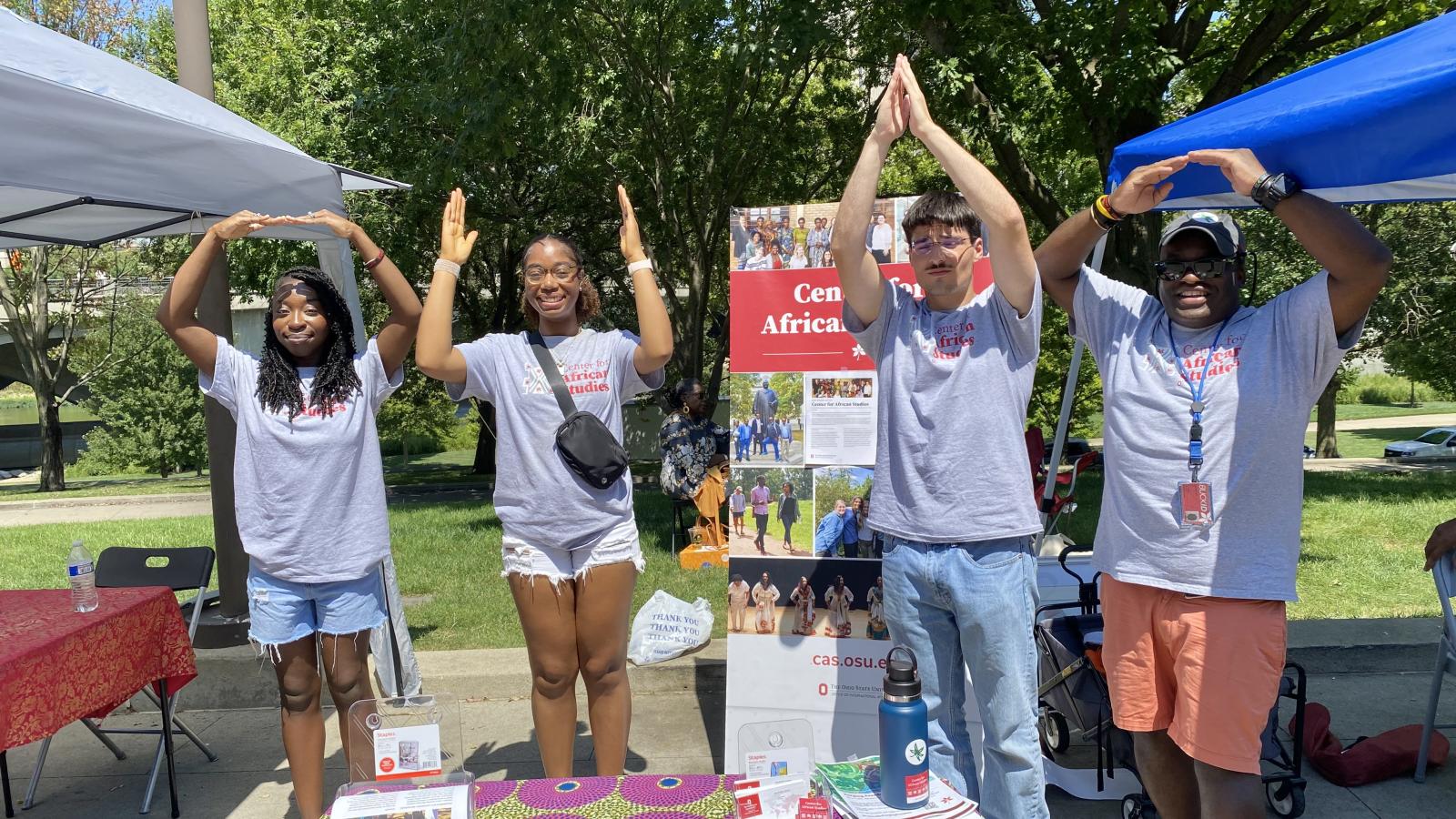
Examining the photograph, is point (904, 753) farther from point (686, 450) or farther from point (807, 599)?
point (686, 450)

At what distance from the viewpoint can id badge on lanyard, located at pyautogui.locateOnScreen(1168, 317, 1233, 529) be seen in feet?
8.08

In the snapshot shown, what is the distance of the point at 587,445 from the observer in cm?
314

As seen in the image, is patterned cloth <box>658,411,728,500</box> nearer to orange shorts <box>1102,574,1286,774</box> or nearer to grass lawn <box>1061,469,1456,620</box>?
grass lawn <box>1061,469,1456,620</box>

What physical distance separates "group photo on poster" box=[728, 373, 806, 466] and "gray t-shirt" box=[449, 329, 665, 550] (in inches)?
21.9

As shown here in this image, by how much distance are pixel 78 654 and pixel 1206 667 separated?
3.46 metres

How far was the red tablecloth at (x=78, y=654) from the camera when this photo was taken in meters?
3.16

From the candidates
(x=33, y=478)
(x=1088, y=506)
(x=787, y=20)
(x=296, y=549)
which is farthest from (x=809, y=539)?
(x=33, y=478)

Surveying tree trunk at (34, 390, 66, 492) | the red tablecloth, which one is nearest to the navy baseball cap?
the red tablecloth

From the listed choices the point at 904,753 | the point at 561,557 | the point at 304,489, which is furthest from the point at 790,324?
the point at 904,753

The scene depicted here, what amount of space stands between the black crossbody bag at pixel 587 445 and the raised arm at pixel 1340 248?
186cm

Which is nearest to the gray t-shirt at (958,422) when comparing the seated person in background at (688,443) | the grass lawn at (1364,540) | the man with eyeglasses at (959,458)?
the man with eyeglasses at (959,458)

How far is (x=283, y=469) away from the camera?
3.20 m

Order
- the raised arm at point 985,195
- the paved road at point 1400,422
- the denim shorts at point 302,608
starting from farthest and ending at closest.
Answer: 1. the paved road at point 1400,422
2. the denim shorts at point 302,608
3. the raised arm at point 985,195

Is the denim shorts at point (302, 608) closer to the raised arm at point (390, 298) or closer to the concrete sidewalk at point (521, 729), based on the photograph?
the raised arm at point (390, 298)
